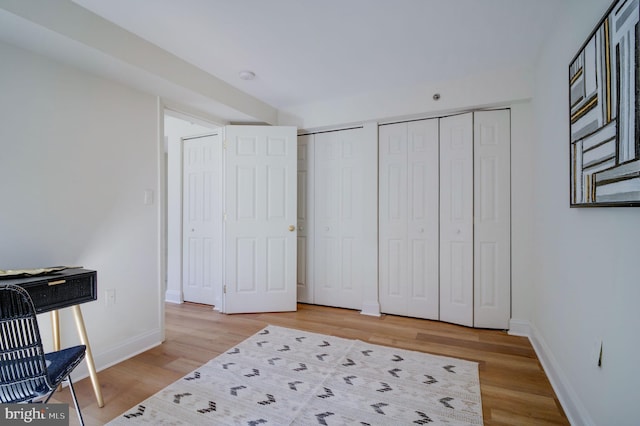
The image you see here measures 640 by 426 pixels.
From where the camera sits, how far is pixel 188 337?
111 inches

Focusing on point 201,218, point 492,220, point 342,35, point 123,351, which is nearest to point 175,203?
point 201,218

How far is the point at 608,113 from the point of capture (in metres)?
1.22

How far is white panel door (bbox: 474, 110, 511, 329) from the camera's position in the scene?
288cm

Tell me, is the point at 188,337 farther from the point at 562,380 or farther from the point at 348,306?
the point at 562,380

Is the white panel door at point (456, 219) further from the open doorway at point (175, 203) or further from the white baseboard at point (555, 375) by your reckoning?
the open doorway at point (175, 203)

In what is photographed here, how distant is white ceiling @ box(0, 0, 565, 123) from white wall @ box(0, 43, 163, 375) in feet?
1.91

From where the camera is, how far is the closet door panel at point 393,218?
3361mm

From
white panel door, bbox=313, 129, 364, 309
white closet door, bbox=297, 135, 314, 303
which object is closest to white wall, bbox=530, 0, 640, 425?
white panel door, bbox=313, 129, 364, 309

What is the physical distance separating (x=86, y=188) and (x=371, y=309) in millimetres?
2944

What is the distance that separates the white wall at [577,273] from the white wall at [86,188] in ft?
10.0

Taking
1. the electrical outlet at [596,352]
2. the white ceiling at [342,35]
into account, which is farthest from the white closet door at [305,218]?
the electrical outlet at [596,352]

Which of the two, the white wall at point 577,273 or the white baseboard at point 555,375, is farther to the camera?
the white baseboard at point 555,375

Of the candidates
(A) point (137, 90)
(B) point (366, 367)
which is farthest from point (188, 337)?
(A) point (137, 90)

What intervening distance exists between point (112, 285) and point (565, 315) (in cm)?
319
